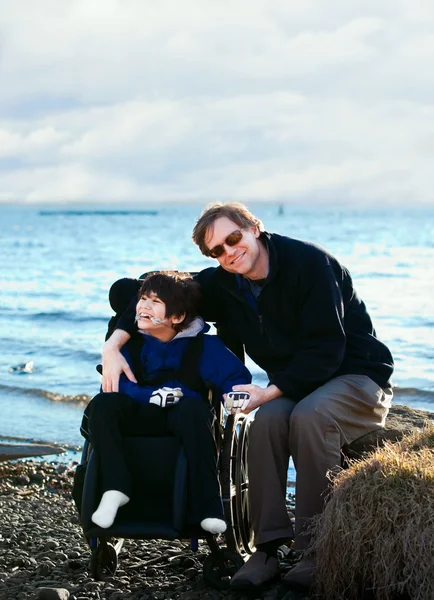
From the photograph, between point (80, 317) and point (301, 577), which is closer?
point (301, 577)

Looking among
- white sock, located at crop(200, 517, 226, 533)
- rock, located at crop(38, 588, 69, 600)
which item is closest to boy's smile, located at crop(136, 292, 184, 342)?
white sock, located at crop(200, 517, 226, 533)

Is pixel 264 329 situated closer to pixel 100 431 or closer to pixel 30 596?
pixel 100 431

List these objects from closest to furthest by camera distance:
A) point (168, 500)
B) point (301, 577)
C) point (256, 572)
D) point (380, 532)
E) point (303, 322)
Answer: point (380, 532)
point (301, 577)
point (256, 572)
point (168, 500)
point (303, 322)

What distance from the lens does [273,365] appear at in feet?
13.9

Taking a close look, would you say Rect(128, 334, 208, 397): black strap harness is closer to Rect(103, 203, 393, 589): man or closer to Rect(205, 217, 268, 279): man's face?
Rect(103, 203, 393, 589): man

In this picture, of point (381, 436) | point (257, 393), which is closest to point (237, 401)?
point (257, 393)

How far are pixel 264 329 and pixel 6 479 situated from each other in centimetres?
325

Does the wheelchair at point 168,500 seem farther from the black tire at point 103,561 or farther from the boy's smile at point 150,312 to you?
the boy's smile at point 150,312

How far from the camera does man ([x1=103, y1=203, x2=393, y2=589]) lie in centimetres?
380

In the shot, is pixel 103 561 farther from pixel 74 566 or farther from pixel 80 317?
pixel 80 317

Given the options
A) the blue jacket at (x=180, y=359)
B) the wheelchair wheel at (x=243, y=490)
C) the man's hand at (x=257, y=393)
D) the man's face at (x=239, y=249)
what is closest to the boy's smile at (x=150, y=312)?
the blue jacket at (x=180, y=359)

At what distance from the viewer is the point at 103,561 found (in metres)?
4.12

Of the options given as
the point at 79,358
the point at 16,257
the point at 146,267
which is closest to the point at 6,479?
the point at 79,358

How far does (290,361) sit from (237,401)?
368 millimetres
